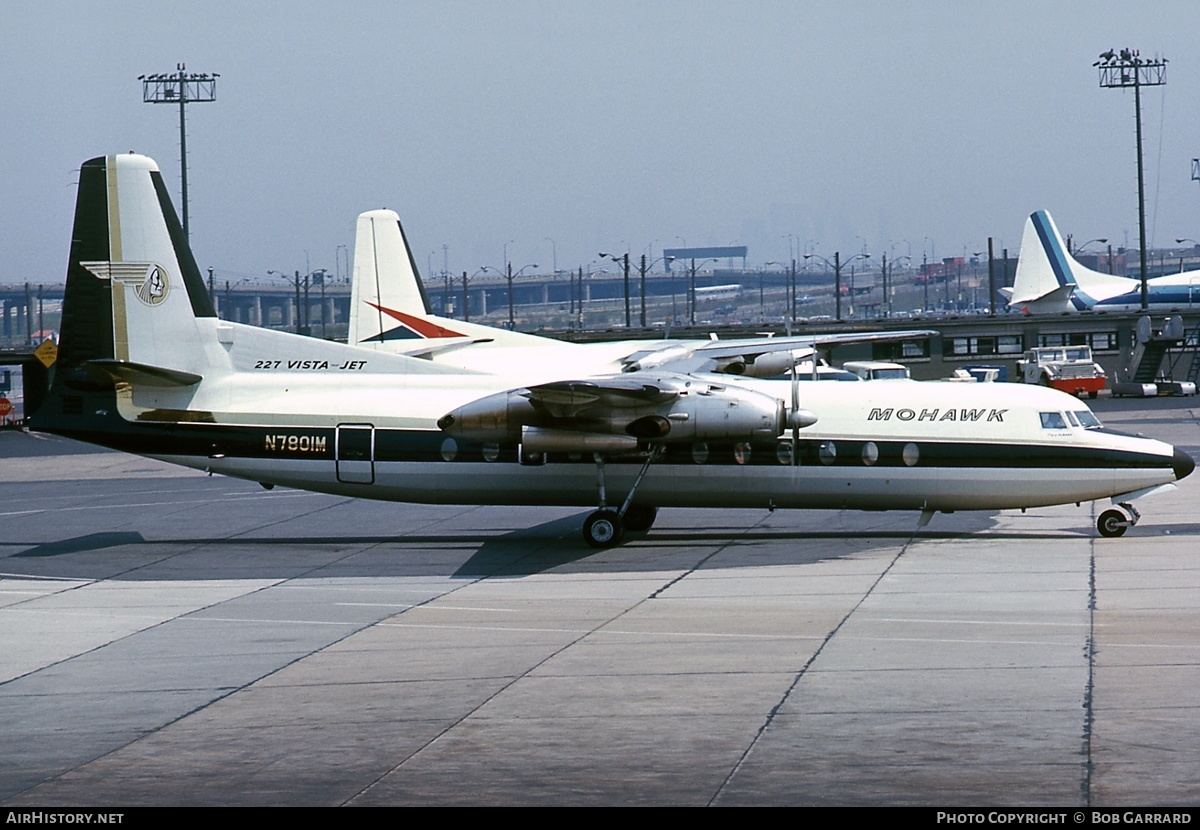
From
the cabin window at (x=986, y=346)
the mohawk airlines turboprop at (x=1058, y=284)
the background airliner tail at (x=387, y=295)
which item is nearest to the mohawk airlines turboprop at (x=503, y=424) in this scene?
the background airliner tail at (x=387, y=295)

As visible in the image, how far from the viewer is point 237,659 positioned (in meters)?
17.7

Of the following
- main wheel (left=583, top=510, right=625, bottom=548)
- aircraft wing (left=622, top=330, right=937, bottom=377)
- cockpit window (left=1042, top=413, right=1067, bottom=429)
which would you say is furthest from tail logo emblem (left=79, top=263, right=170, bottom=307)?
cockpit window (left=1042, top=413, right=1067, bottom=429)

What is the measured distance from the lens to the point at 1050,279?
10975cm

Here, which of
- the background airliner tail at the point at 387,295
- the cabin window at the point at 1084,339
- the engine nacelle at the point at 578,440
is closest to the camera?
the engine nacelle at the point at 578,440

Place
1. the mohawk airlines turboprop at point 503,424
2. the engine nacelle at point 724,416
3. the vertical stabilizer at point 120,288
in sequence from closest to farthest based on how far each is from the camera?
1. the engine nacelle at point 724,416
2. the mohawk airlines turboprop at point 503,424
3. the vertical stabilizer at point 120,288

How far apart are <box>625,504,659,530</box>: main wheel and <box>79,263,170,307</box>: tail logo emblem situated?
10.8 meters

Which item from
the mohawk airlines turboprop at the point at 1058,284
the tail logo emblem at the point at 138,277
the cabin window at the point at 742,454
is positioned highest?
the mohawk airlines turboprop at the point at 1058,284

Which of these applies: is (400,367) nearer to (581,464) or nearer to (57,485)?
(581,464)

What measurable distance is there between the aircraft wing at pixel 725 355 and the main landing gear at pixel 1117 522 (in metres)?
8.92

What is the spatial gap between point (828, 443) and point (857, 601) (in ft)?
21.2

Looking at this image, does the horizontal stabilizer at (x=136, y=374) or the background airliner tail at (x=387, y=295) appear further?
the background airliner tail at (x=387, y=295)

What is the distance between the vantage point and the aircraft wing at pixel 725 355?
35.6m

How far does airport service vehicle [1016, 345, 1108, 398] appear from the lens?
71188 mm

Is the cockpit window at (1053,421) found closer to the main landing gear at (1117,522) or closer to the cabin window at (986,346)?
the main landing gear at (1117,522)
